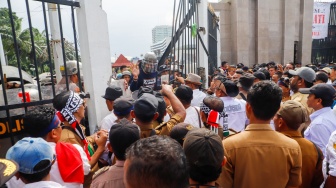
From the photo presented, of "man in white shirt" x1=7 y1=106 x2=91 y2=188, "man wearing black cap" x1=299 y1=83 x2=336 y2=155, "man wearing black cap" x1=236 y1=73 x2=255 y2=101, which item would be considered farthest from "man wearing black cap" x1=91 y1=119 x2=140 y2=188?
"man wearing black cap" x1=236 y1=73 x2=255 y2=101

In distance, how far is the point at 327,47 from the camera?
1636 centimetres

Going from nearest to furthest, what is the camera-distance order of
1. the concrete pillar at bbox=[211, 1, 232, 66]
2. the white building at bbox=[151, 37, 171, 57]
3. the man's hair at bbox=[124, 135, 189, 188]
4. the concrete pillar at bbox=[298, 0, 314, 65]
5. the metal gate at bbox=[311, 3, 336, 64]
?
1. the man's hair at bbox=[124, 135, 189, 188]
2. the white building at bbox=[151, 37, 171, 57]
3. the concrete pillar at bbox=[211, 1, 232, 66]
4. the concrete pillar at bbox=[298, 0, 314, 65]
5. the metal gate at bbox=[311, 3, 336, 64]

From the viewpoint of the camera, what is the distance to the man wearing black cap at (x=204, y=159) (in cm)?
134

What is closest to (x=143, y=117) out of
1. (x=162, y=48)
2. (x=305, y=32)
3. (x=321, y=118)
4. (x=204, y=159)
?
(x=204, y=159)

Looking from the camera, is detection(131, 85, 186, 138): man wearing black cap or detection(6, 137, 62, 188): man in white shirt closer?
detection(6, 137, 62, 188): man in white shirt

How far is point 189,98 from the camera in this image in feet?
9.52

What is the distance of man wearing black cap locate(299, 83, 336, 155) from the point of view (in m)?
2.36

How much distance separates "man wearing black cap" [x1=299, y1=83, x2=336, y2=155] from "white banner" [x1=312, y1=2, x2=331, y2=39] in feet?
53.3

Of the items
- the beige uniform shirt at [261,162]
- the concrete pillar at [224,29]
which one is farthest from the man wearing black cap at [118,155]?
the concrete pillar at [224,29]

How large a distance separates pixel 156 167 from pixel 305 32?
17475 millimetres

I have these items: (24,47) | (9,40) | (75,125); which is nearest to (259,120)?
(75,125)

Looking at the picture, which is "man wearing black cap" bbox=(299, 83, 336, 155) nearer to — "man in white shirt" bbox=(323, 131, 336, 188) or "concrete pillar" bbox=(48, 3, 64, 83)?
"man in white shirt" bbox=(323, 131, 336, 188)

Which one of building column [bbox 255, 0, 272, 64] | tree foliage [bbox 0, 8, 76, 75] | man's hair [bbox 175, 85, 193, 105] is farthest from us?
tree foliage [bbox 0, 8, 76, 75]

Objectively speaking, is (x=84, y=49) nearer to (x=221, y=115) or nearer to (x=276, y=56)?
(x=221, y=115)
